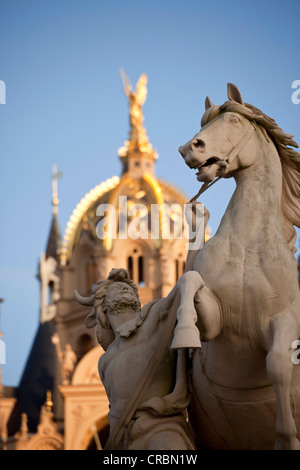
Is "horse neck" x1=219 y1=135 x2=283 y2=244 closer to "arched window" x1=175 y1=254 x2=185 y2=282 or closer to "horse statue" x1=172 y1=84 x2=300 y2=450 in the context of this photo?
"horse statue" x1=172 y1=84 x2=300 y2=450

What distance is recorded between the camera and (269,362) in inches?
276

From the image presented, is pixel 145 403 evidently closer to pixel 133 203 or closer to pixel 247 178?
pixel 247 178

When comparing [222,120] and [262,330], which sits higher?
[222,120]

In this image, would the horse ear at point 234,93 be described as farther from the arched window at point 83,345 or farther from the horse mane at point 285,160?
the arched window at point 83,345

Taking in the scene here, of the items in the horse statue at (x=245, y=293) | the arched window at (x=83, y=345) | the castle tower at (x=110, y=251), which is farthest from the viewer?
the arched window at (x=83, y=345)

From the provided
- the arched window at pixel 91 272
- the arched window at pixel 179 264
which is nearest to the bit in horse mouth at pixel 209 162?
the arched window at pixel 179 264

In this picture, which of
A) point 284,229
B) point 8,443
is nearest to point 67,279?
point 8,443

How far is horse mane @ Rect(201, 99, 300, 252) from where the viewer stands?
26.6 feet

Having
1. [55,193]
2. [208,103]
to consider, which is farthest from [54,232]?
[208,103]

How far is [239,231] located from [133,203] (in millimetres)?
57555

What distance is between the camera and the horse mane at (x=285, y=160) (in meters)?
8.09

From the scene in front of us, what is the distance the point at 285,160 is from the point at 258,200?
1.77 ft

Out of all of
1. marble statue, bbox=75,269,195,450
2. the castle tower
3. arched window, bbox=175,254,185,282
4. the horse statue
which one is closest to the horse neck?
the horse statue

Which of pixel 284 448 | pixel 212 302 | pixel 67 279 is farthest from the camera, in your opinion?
pixel 67 279
